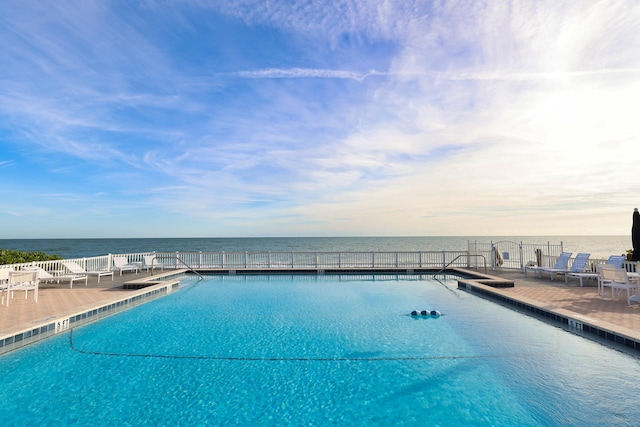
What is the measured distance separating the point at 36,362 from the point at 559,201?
104 ft

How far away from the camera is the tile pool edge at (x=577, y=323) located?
17.0 feet

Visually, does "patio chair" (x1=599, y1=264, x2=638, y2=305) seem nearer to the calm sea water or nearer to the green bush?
the green bush

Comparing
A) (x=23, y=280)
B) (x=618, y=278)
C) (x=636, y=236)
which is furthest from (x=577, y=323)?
(x=23, y=280)

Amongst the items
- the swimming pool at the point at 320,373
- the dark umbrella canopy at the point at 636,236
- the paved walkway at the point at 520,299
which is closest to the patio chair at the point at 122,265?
the paved walkway at the point at 520,299

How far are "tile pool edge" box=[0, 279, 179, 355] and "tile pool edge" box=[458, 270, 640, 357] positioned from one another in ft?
30.9

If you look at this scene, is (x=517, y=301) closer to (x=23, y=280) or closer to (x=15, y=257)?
(x=23, y=280)

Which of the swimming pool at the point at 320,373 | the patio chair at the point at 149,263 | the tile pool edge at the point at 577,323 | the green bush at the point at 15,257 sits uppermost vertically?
the green bush at the point at 15,257

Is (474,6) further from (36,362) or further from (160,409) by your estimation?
(36,362)

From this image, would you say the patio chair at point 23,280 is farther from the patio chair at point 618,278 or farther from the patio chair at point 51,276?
the patio chair at point 618,278

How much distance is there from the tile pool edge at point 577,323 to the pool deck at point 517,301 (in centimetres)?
2

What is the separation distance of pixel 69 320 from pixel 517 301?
9.86 m

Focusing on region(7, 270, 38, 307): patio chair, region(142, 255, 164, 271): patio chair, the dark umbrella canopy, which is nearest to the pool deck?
region(7, 270, 38, 307): patio chair

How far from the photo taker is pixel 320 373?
4.80 meters

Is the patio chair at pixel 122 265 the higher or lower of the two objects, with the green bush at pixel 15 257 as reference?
lower
